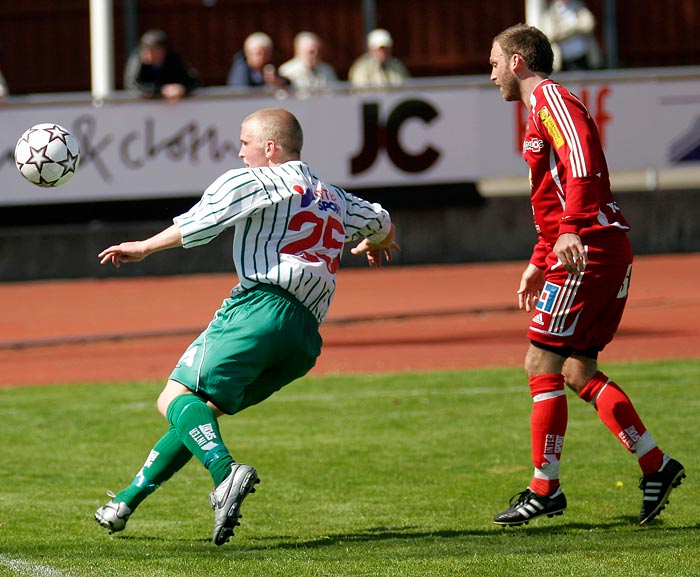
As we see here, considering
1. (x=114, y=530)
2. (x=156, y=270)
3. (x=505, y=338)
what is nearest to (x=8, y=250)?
(x=156, y=270)

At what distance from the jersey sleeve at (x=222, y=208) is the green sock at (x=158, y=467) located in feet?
3.04

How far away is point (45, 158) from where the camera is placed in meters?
6.96

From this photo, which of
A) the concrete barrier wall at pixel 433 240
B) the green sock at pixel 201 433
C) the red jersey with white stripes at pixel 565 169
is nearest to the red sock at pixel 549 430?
the red jersey with white stripes at pixel 565 169

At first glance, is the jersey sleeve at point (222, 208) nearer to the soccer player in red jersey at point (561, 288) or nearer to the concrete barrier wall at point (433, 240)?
the soccer player in red jersey at point (561, 288)

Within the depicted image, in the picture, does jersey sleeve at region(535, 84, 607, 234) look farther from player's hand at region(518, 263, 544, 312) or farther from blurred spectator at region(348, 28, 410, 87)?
blurred spectator at region(348, 28, 410, 87)

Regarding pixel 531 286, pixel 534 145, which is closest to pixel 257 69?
pixel 531 286

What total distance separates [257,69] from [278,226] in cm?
1259

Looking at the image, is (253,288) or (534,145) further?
(534,145)

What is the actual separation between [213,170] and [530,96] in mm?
12222

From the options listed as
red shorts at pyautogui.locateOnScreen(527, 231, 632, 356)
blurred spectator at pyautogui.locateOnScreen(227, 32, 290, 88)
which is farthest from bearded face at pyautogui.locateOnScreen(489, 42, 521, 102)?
blurred spectator at pyautogui.locateOnScreen(227, 32, 290, 88)

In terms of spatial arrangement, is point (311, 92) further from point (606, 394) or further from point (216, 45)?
point (606, 394)

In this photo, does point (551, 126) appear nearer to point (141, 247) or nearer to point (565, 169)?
point (565, 169)

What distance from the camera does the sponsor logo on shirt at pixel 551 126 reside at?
19.9 ft

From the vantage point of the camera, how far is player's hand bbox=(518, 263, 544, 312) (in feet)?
21.8
